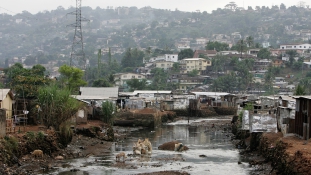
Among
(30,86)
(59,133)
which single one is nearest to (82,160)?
(59,133)

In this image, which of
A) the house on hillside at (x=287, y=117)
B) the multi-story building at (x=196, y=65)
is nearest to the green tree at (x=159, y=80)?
the multi-story building at (x=196, y=65)

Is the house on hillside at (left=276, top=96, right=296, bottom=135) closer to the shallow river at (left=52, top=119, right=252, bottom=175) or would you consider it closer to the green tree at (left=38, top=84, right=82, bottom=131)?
the shallow river at (left=52, top=119, right=252, bottom=175)

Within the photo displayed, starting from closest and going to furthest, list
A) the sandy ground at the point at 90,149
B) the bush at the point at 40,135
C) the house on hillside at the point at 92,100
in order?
the sandy ground at the point at 90,149
the bush at the point at 40,135
the house on hillside at the point at 92,100

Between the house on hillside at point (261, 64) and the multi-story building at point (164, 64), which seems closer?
the house on hillside at point (261, 64)

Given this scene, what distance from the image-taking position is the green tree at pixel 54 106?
37938 mm

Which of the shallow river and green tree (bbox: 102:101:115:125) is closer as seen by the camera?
the shallow river

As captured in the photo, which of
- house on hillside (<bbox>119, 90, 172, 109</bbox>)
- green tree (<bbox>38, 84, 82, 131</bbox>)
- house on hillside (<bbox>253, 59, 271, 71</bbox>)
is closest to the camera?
green tree (<bbox>38, 84, 82, 131</bbox>)

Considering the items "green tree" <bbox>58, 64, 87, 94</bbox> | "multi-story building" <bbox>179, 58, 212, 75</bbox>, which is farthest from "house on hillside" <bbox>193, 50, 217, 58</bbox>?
"green tree" <bbox>58, 64, 87, 94</bbox>

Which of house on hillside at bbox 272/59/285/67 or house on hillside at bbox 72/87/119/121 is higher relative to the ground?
house on hillside at bbox 272/59/285/67

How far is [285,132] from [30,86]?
2559 centimetres

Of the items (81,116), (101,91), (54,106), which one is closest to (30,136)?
(54,106)

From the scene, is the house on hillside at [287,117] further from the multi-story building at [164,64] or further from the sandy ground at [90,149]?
the multi-story building at [164,64]

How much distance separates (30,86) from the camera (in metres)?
50.5

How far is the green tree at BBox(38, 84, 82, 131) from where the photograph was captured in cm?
3794
